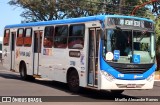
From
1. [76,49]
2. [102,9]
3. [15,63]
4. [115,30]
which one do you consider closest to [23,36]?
[15,63]

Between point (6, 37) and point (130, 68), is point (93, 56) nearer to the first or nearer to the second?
point (130, 68)

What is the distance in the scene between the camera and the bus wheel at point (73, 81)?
52.8ft

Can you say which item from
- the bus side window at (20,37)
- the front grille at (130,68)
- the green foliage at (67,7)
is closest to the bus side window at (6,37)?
the bus side window at (20,37)

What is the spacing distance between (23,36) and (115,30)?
8229 mm

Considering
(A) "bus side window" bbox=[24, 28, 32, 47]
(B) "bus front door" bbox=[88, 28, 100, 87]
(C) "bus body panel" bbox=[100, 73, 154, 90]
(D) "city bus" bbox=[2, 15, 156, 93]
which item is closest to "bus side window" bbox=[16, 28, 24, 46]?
(A) "bus side window" bbox=[24, 28, 32, 47]

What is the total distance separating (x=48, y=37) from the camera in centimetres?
1855

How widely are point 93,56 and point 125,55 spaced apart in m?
1.23

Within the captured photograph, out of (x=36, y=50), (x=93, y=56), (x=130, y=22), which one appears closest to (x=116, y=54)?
(x=93, y=56)

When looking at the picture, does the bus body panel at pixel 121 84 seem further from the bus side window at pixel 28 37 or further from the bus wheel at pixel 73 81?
the bus side window at pixel 28 37

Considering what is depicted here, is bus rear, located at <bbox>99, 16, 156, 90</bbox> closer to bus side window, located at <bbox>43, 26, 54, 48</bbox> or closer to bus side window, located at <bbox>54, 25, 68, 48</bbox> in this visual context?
bus side window, located at <bbox>54, 25, 68, 48</bbox>

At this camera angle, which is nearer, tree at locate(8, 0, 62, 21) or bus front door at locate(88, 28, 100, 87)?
bus front door at locate(88, 28, 100, 87)

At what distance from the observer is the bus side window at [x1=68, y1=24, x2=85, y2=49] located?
15.8 meters

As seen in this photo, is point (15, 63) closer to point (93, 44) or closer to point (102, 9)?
point (93, 44)

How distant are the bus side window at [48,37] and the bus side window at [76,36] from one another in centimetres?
173
